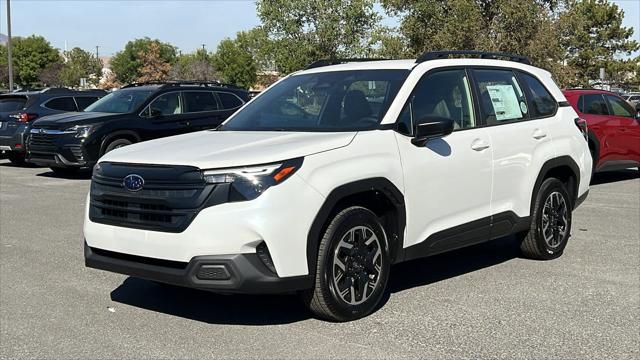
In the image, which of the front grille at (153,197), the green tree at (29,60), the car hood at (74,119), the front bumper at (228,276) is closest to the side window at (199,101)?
the car hood at (74,119)

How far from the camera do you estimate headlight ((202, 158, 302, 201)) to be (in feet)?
13.8

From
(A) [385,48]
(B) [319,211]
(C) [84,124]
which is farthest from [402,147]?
(A) [385,48]

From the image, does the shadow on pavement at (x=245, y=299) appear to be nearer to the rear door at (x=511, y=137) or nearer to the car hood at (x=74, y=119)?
the rear door at (x=511, y=137)

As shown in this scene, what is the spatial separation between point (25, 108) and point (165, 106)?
170 inches

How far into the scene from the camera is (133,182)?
448 centimetres

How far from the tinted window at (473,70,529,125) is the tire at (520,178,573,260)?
76cm

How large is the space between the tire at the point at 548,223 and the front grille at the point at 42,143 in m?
9.76

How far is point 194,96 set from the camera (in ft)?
46.4

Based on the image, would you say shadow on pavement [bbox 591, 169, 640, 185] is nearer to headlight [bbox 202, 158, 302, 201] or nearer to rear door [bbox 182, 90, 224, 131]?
rear door [bbox 182, 90, 224, 131]

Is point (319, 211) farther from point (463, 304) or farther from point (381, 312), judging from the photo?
point (463, 304)

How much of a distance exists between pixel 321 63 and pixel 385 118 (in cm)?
137

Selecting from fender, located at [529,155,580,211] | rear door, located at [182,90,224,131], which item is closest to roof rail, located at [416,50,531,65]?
fender, located at [529,155,580,211]

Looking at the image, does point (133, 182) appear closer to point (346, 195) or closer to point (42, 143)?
point (346, 195)

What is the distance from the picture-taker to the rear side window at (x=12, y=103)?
16297 mm
